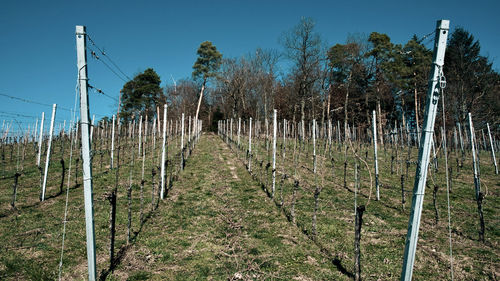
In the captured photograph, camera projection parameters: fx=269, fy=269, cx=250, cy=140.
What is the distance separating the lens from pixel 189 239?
708 cm

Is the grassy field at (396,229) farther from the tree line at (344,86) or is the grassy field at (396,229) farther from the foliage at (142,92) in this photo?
the foliage at (142,92)

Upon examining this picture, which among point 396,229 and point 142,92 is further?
point 142,92

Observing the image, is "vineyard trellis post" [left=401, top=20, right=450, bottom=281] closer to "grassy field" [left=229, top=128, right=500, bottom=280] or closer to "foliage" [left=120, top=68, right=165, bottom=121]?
"grassy field" [left=229, top=128, right=500, bottom=280]

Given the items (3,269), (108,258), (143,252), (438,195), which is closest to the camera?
(3,269)

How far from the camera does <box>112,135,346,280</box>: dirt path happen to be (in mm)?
5410

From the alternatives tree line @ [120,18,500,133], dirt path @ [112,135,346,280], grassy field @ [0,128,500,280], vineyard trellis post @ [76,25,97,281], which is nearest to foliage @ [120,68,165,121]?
tree line @ [120,18,500,133]

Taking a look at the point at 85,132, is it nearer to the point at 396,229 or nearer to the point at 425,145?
the point at 425,145

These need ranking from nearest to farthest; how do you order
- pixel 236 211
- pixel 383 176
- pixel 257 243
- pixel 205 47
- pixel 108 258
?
pixel 108 258
pixel 257 243
pixel 236 211
pixel 383 176
pixel 205 47

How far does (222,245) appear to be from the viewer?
6684 millimetres

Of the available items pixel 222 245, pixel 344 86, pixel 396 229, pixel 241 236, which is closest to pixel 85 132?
pixel 222 245

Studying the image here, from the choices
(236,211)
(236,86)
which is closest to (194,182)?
(236,211)

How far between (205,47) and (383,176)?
3326 centimetres

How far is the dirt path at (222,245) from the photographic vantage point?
541 centimetres

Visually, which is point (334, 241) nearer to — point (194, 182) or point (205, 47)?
point (194, 182)
